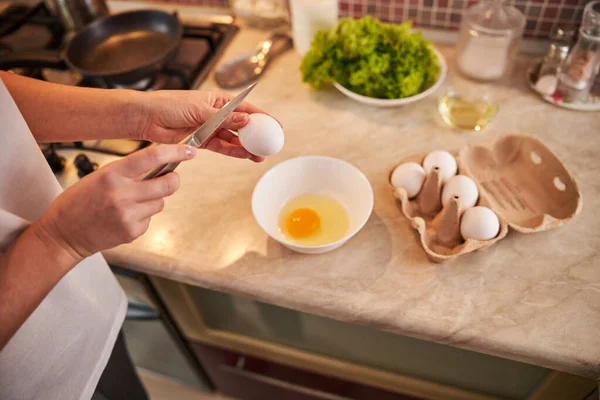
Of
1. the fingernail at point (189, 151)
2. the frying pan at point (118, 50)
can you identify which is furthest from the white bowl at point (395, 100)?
the fingernail at point (189, 151)

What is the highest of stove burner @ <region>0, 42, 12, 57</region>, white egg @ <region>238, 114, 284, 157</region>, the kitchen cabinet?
white egg @ <region>238, 114, 284, 157</region>

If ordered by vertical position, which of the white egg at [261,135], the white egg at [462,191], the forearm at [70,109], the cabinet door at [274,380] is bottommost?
the cabinet door at [274,380]

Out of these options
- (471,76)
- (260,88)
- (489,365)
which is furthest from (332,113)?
(489,365)

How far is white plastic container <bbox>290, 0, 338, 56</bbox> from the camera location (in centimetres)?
99

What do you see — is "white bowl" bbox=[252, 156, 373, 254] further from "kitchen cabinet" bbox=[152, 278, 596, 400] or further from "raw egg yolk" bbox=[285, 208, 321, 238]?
"kitchen cabinet" bbox=[152, 278, 596, 400]

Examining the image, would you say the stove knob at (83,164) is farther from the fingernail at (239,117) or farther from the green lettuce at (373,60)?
the green lettuce at (373,60)

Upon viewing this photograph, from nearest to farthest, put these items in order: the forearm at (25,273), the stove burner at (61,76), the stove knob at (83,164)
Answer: the forearm at (25,273)
the stove knob at (83,164)
the stove burner at (61,76)

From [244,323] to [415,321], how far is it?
0.45 metres

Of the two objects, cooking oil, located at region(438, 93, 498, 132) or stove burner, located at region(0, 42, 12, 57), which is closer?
cooking oil, located at region(438, 93, 498, 132)

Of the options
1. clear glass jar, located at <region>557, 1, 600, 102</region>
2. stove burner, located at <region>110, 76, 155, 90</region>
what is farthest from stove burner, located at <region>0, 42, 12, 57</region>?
clear glass jar, located at <region>557, 1, 600, 102</region>

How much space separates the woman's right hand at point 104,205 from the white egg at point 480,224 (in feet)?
1.47

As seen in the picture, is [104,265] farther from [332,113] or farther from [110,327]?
[332,113]

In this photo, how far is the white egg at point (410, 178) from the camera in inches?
29.7

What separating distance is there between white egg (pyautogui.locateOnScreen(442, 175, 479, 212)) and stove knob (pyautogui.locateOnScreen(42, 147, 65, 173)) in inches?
29.9
